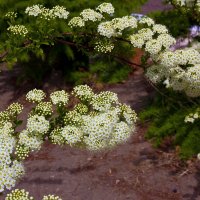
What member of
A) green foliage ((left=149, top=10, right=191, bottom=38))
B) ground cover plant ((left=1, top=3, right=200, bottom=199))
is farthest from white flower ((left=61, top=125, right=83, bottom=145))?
green foliage ((left=149, top=10, right=191, bottom=38))

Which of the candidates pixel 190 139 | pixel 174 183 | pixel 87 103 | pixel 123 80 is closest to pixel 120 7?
pixel 123 80

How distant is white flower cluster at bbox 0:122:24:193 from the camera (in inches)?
138

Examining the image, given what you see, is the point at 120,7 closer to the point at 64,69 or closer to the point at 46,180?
the point at 64,69

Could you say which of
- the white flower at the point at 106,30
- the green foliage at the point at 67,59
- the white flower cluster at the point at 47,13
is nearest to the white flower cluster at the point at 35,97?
the white flower cluster at the point at 47,13

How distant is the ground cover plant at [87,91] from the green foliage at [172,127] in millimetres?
1004

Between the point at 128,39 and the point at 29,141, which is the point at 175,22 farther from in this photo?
the point at 29,141

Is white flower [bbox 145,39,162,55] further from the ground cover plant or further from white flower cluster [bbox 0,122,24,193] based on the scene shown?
white flower cluster [bbox 0,122,24,193]

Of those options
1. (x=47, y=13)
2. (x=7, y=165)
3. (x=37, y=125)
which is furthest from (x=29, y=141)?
(x=47, y=13)

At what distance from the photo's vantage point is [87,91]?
174 inches

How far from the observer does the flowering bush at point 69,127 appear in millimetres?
3889

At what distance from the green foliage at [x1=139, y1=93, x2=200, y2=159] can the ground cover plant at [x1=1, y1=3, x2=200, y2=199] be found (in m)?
1.00

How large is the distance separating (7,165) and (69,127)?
694 millimetres

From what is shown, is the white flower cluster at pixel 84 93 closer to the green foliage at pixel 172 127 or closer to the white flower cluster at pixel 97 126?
the white flower cluster at pixel 97 126

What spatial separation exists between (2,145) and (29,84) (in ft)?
22.8
